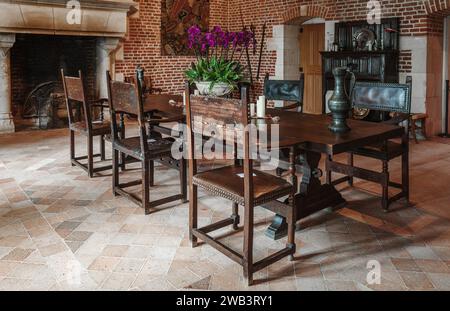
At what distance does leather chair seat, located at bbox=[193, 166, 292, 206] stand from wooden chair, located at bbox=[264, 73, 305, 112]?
1868 millimetres

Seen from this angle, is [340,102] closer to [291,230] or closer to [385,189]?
[291,230]

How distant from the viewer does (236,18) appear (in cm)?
972

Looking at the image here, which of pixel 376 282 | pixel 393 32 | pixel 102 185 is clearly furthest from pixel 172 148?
pixel 393 32

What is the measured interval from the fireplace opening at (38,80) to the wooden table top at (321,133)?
4.45 meters

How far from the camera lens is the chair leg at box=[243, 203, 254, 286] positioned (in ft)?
7.71

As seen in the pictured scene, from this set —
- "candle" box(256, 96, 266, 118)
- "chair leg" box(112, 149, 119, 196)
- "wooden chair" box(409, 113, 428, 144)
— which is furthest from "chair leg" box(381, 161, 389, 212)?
"wooden chair" box(409, 113, 428, 144)

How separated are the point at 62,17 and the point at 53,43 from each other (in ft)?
2.57

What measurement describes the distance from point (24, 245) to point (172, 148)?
1329mm

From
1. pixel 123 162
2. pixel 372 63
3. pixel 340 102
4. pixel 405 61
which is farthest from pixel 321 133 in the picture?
pixel 405 61

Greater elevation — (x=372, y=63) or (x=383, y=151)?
(x=372, y=63)

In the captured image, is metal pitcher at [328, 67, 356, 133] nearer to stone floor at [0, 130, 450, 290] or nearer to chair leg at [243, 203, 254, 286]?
stone floor at [0, 130, 450, 290]

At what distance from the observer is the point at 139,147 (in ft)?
11.8

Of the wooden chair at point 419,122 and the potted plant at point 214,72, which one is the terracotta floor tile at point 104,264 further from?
the wooden chair at point 419,122

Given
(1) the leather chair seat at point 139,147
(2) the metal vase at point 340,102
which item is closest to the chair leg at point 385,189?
(2) the metal vase at point 340,102
